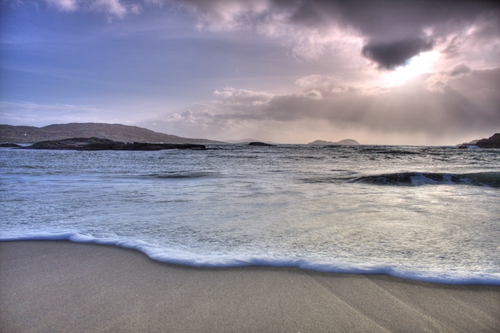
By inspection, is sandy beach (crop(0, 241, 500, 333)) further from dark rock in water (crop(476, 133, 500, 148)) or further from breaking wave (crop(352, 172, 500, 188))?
dark rock in water (crop(476, 133, 500, 148))

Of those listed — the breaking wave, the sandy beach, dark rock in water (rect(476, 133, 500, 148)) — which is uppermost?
dark rock in water (rect(476, 133, 500, 148))

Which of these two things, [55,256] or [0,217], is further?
[0,217]

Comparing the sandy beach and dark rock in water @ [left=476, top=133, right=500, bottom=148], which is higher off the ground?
dark rock in water @ [left=476, top=133, right=500, bottom=148]

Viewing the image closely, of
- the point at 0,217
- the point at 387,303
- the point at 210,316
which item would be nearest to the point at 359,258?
the point at 387,303

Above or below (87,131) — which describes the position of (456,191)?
below

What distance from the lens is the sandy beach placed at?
176 cm

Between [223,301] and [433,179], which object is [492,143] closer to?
[433,179]

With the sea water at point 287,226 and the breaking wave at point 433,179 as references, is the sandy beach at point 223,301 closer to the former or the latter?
the sea water at point 287,226

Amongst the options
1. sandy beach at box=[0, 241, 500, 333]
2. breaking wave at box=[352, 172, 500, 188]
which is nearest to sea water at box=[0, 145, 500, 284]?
sandy beach at box=[0, 241, 500, 333]

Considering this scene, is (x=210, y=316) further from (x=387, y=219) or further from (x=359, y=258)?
(x=387, y=219)

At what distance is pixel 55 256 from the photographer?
2.90 metres

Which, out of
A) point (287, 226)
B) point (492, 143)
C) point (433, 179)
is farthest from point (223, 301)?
point (492, 143)

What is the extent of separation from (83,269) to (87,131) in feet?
462

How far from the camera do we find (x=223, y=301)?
80.0 inches
